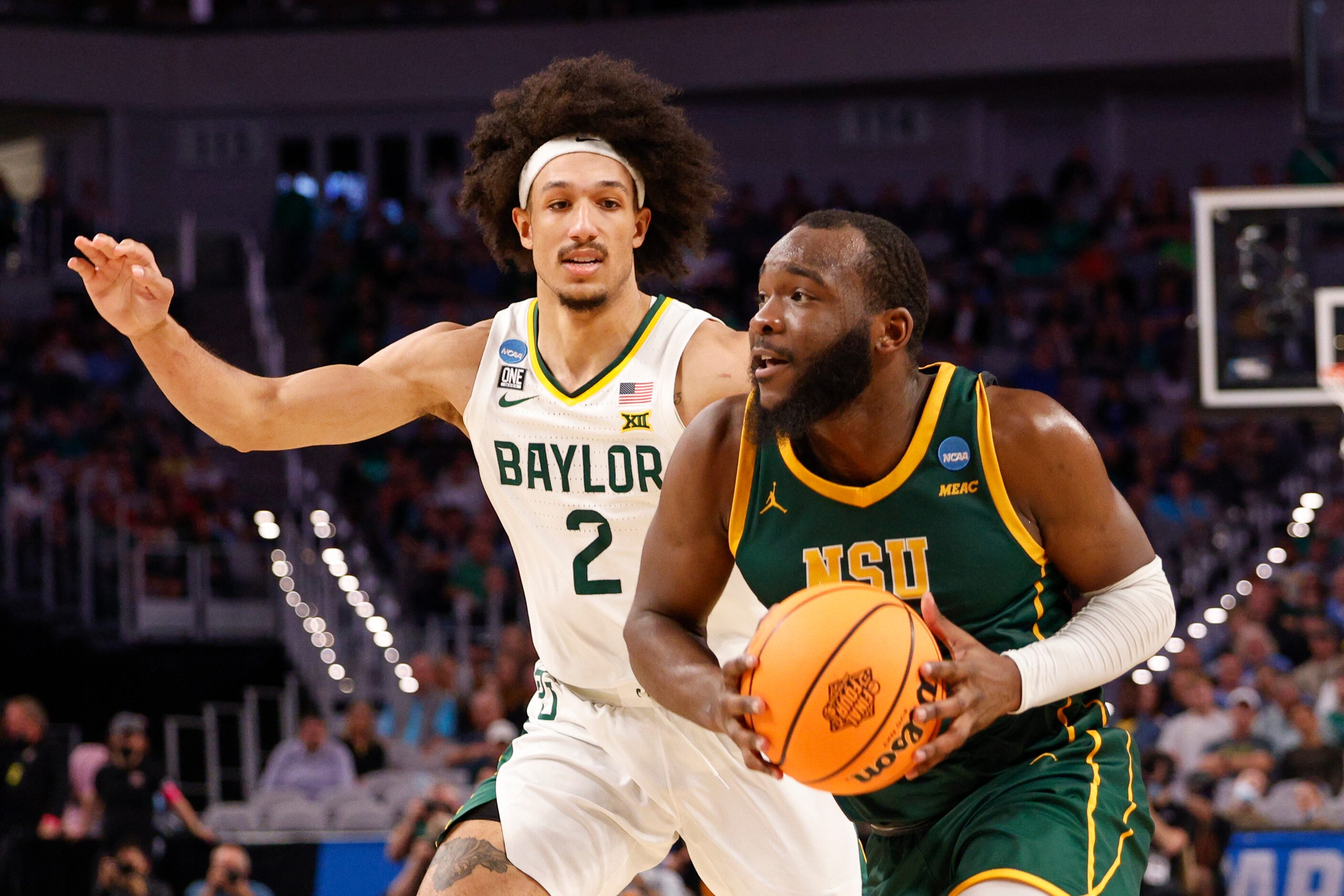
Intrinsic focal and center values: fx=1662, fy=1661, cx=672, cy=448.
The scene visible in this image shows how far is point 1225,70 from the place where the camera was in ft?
63.0

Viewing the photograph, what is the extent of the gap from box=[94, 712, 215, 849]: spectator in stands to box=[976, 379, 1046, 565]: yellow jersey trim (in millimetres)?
7323

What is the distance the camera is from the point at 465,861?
156 inches

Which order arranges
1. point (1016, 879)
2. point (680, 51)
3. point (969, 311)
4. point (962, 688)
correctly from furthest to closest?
point (680, 51), point (969, 311), point (1016, 879), point (962, 688)

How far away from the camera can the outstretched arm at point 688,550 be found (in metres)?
3.46

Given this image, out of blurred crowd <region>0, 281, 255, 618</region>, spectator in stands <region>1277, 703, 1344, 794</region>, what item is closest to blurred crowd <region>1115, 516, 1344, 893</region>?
spectator in stands <region>1277, 703, 1344, 794</region>

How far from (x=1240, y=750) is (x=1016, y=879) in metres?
7.16

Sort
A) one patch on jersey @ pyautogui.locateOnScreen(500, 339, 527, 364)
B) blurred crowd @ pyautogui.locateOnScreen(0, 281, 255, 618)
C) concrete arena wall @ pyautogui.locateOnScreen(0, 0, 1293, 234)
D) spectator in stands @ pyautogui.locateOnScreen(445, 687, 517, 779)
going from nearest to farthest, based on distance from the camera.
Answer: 1. one patch on jersey @ pyautogui.locateOnScreen(500, 339, 527, 364)
2. spectator in stands @ pyautogui.locateOnScreen(445, 687, 517, 779)
3. blurred crowd @ pyautogui.locateOnScreen(0, 281, 255, 618)
4. concrete arena wall @ pyautogui.locateOnScreen(0, 0, 1293, 234)

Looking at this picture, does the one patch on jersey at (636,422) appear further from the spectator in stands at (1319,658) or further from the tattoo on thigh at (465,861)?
the spectator in stands at (1319,658)

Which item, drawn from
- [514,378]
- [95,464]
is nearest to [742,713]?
[514,378]

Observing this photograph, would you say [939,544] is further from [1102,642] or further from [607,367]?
[607,367]

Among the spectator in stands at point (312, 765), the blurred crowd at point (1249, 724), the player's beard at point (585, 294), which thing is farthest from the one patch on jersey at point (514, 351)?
the spectator in stands at point (312, 765)

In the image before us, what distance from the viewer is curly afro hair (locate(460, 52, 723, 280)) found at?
15.3 ft

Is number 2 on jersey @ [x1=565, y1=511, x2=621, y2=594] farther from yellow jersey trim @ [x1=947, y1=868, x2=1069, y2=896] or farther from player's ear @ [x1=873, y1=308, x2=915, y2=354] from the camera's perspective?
yellow jersey trim @ [x1=947, y1=868, x2=1069, y2=896]

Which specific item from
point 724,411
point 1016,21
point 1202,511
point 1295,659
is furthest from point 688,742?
point 1016,21
